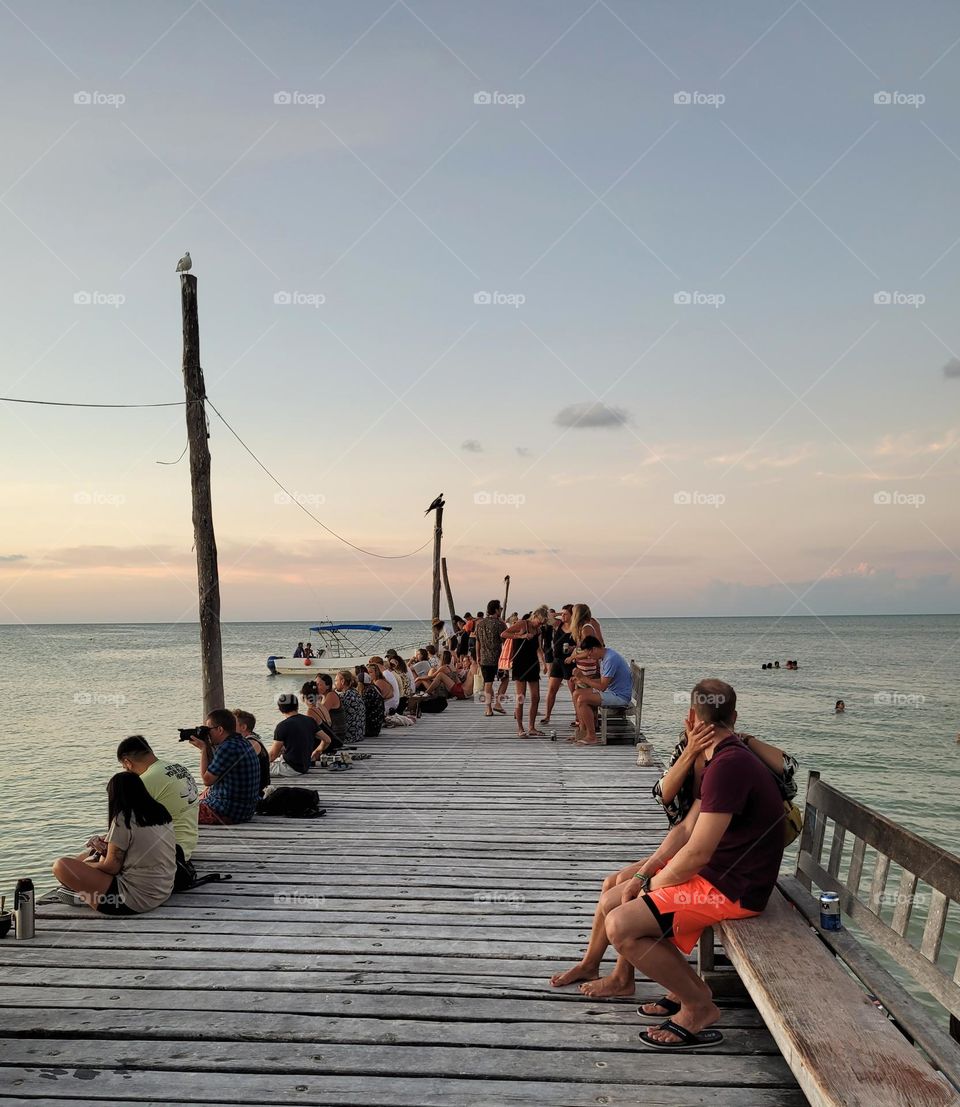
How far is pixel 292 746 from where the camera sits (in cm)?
1052

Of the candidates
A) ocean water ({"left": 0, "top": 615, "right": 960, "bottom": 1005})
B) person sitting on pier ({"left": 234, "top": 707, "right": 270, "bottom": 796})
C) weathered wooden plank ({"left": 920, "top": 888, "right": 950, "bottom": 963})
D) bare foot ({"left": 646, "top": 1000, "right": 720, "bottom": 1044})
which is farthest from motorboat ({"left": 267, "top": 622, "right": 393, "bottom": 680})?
weathered wooden plank ({"left": 920, "top": 888, "right": 950, "bottom": 963})

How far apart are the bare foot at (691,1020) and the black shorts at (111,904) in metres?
3.55

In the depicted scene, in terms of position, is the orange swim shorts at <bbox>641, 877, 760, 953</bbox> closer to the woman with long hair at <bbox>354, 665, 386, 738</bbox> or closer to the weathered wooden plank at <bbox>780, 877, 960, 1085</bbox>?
the weathered wooden plank at <bbox>780, 877, 960, 1085</bbox>

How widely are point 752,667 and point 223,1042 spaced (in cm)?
6830

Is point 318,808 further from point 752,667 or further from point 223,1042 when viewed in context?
point 752,667

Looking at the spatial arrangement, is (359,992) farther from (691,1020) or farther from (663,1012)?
(691,1020)

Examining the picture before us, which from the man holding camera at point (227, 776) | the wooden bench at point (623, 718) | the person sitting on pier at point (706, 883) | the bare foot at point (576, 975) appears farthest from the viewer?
the wooden bench at point (623, 718)

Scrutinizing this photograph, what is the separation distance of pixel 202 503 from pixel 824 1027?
32.9 feet

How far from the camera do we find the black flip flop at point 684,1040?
394 centimetres

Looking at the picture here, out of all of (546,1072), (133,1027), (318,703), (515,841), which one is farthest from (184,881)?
(318,703)

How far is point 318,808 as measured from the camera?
348 inches

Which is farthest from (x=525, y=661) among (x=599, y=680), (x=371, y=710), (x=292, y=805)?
(x=292, y=805)

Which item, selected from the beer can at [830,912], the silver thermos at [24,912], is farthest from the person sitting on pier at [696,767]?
the silver thermos at [24,912]

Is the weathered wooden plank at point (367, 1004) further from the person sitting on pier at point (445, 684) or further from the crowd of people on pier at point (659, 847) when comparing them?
the person sitting on pier at point (445, 684)
